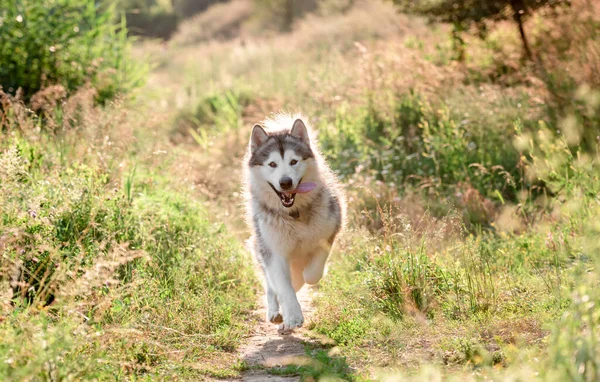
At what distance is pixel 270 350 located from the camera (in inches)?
219

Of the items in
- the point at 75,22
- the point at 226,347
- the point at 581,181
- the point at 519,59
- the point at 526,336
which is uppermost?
the point at 75,22

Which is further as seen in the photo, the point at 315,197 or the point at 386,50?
the point at 386,50

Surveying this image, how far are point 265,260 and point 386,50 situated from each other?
28.8 ft

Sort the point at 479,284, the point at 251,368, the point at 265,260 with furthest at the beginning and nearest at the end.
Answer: the point at 265,260
the point at 479,284
the point at 251,368

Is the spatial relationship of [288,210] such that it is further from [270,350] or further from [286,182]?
[270,350]

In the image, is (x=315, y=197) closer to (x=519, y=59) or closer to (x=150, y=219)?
(x=150, y=219)

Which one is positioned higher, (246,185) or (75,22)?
(75,22)

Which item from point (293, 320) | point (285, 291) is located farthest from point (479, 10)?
point (293, 320)

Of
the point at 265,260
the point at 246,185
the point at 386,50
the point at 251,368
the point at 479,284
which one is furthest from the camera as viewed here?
the point at 386,50

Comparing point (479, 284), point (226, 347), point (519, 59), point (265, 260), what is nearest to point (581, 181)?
point (479, 284)

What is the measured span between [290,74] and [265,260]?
33.7 ft

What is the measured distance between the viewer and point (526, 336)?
460 centimetres

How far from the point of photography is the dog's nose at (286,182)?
5.89m

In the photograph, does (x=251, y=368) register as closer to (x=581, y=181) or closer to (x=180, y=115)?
(x=581, y=181)
